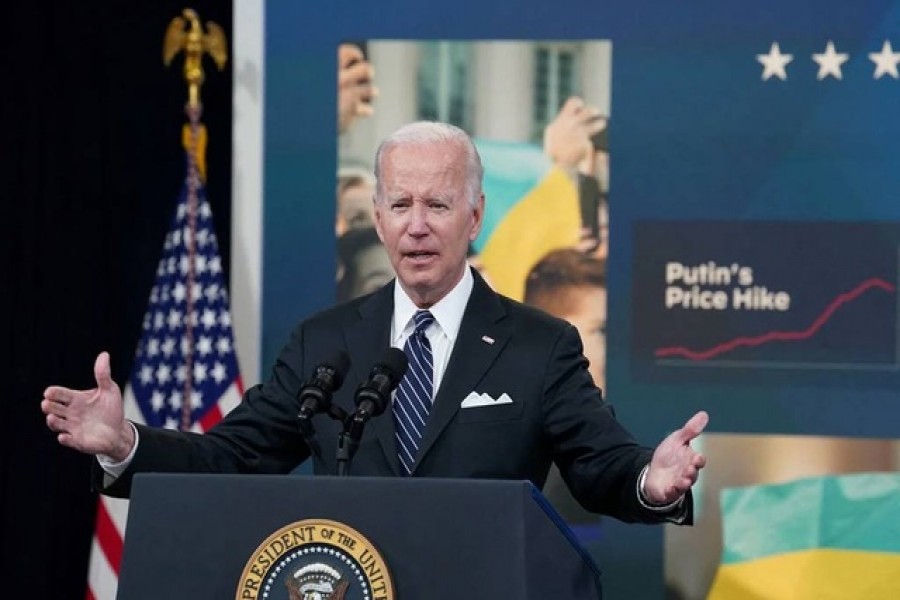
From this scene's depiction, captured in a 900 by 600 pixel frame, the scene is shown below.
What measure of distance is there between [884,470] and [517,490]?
2.84 m

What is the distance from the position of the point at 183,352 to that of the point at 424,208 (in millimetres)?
2526

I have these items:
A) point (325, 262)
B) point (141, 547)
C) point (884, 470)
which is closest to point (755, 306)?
point (884, 470)

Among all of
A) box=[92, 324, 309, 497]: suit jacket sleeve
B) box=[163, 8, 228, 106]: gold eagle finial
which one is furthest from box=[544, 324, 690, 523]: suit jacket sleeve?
box=[163, 8, 228, 106]: gold eagle finial

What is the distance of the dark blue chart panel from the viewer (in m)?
4.70

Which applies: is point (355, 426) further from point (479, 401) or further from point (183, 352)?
point (183, 352)

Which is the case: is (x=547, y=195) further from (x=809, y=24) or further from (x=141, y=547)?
(x=141, y=547)

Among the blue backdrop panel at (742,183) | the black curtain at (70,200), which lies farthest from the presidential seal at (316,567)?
the black curtain at (70,200)

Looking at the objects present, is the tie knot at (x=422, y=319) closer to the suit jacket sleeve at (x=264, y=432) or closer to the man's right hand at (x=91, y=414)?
the suit jacket sleeve at (x=264, y=432)

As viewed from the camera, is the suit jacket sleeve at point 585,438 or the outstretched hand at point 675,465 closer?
the outstretched hand at point 675,465

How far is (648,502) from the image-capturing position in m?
2.57

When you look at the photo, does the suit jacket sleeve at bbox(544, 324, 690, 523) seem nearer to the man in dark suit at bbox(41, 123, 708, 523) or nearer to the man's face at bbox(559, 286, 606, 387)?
the man in dark suit at bbox(41, 123, 708, 523)

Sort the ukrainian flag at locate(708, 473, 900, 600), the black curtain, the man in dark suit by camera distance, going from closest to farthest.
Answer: the man in dark suit, the ukrainian flag at locate(708, 473, 900, 600), the black curtain

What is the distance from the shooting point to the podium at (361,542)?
2105 mm

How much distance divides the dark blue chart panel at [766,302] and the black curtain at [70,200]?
173 cm
